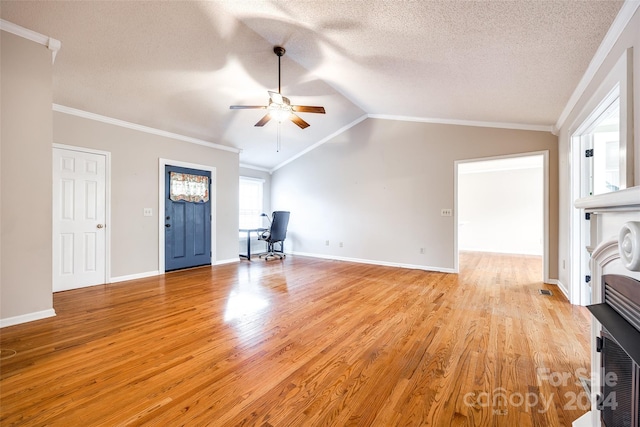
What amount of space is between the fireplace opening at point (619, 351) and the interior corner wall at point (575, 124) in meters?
0.96

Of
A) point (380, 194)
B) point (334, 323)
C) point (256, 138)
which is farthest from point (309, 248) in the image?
point (334, 323)

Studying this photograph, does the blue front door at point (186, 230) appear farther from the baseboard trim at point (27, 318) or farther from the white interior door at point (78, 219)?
the baseboard trim at point (27, 318)

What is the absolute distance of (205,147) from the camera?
17.1ft

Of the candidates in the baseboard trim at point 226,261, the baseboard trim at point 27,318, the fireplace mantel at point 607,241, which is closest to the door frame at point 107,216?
the baseboard trim at point 27,318

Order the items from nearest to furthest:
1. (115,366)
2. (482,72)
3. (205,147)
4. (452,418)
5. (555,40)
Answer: (452,418)
(115,366)
(555,40)
(482,72)
(205,147)

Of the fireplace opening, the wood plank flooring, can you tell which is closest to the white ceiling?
the fireplace opening

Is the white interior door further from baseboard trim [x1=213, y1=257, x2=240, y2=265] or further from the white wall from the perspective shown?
the white wall

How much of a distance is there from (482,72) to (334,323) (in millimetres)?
2929

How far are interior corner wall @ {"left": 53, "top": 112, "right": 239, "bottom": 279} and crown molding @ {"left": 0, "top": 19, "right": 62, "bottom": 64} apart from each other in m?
1.30

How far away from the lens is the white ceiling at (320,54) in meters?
2.00

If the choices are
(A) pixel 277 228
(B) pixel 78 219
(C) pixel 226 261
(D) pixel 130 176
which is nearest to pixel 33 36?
(D) pixel 130 176

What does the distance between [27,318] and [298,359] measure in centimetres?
273

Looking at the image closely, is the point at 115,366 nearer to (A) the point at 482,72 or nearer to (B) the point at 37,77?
(B) the point at 37,77

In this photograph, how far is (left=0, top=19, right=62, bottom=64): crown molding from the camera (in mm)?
2342
